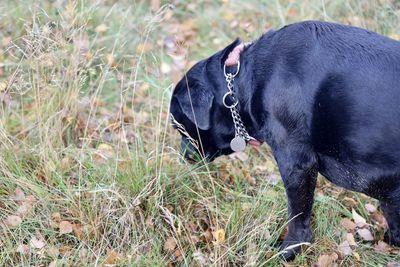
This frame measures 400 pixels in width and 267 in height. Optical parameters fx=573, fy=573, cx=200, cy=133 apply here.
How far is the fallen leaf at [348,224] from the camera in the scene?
3.35 metres

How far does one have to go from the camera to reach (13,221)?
3.12 meters

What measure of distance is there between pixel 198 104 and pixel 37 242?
114 centimetres

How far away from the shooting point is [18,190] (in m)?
3.26

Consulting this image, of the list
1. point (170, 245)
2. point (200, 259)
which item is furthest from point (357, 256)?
point (170, 245)

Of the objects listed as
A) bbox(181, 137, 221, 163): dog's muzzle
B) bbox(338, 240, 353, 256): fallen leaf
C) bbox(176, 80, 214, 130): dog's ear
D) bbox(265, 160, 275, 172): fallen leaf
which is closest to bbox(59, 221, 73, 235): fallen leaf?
bbox(181, 137, 221, 163): dog's muzzle

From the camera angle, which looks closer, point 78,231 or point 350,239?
point 78,231

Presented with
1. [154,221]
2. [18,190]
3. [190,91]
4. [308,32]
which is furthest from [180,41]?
[18,190]

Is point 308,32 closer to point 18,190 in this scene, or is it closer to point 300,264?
point 300,264

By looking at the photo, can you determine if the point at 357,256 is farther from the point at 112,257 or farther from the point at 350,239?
the point at 112,257

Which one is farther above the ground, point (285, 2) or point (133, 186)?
point (285, 2)

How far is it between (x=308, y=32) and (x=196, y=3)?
10.1 feet

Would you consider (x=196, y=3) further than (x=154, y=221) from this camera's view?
Yes

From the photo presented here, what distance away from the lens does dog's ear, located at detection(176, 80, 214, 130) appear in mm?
3123

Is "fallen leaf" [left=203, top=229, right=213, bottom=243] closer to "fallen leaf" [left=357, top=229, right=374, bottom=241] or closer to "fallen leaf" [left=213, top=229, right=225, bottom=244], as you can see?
"fallen leaf" [left=213, top=229, right=225, bottom=244]
